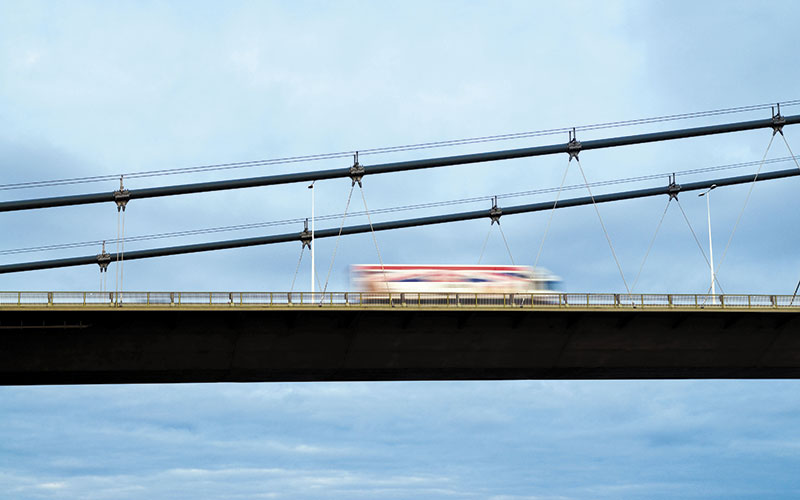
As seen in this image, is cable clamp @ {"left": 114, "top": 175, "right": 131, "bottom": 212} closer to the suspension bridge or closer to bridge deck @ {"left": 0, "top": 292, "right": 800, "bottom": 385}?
the suspension bridge

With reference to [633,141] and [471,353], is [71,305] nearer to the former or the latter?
[471,353]

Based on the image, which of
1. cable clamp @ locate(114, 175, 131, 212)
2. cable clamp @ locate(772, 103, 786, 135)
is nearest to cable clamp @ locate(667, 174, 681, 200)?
cable clamp @ locate(772, 103, 786, 135)

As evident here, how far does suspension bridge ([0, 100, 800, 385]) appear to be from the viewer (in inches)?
2106

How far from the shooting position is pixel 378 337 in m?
56.7

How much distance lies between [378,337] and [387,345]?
0.69 metres

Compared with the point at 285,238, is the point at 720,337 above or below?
below

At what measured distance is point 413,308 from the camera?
55531 mm

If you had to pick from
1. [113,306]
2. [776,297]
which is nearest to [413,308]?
[113,306]

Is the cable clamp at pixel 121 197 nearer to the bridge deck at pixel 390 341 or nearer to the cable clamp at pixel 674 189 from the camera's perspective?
the bridge deck at pixel 390 341

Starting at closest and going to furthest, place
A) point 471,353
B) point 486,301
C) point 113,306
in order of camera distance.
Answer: point 113,306 < point 471,353 < point 486,301

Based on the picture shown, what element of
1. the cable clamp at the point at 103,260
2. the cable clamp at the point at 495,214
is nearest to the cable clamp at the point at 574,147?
the cable clamp at the point at 495,214

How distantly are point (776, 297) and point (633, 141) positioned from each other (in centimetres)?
2080

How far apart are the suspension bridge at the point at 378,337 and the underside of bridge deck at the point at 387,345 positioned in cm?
6

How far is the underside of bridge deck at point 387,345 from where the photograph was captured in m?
53.6
